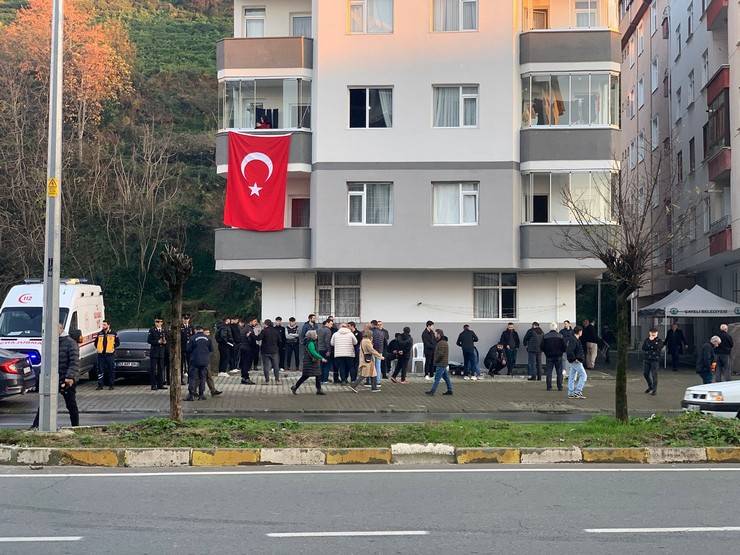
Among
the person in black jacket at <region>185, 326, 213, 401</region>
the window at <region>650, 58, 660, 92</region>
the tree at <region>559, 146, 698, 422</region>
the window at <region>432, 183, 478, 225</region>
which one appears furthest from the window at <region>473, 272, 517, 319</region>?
the window at <region>650, 58, 660, 92</region>

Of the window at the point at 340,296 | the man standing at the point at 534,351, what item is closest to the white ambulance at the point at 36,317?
the window at the point at 340,296

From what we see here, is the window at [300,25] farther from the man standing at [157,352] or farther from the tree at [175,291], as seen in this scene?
the tree at [175,291]

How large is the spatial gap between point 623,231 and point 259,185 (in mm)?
12907

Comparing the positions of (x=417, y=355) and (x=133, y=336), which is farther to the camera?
(x=417, y=355)

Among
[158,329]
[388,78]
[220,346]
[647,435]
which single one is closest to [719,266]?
[388,78]

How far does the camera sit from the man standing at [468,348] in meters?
25.5

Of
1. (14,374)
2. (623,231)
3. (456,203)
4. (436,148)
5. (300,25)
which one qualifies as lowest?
(14,374)

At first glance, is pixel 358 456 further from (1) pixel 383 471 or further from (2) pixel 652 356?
(2) pixel 652 356

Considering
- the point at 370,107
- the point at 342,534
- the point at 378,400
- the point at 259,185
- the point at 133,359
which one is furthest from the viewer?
the point at 370,107

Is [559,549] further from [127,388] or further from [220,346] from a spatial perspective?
[220,346]

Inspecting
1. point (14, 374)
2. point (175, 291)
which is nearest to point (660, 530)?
point (175, 291)

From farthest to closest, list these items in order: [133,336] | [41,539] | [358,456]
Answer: [133,336], [358,456], [41,539]

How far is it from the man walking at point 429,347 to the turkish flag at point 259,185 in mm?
6241

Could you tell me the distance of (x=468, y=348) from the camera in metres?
25.9
